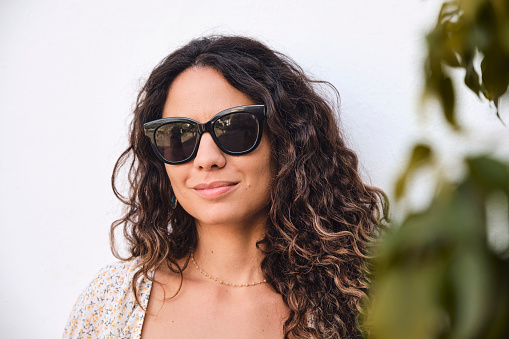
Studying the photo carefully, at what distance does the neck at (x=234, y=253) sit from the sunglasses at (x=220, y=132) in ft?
1.04

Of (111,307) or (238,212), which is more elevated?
(238,212)

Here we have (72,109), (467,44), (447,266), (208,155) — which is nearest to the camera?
(447,266)

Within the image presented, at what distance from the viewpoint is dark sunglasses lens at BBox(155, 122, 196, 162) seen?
1.69 meters

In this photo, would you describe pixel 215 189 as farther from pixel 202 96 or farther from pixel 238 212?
pixel 202 96

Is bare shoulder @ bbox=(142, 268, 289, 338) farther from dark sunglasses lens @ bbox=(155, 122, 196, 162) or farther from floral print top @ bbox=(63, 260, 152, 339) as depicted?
dark sunglasses lens @ bbox=(155, 122, 196, 162)

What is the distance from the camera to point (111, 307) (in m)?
1.91

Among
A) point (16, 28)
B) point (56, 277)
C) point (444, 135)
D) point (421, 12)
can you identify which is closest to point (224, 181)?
point (444, 135)

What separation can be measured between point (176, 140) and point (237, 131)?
21 cm

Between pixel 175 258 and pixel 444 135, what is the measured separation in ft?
3.79

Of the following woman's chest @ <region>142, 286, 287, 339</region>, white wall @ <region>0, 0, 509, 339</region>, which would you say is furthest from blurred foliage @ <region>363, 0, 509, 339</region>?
white wall @ <region>0, 0, 509, 339</region>

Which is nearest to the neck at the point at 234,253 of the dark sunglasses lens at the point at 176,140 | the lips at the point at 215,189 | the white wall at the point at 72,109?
the lips at the point at 215,189

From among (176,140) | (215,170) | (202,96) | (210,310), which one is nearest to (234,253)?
(210,310)

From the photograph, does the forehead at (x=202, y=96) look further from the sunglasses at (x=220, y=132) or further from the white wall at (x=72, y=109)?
the white wall at (x=72, y=109)

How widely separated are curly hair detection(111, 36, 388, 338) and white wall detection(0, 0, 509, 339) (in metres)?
0.27
